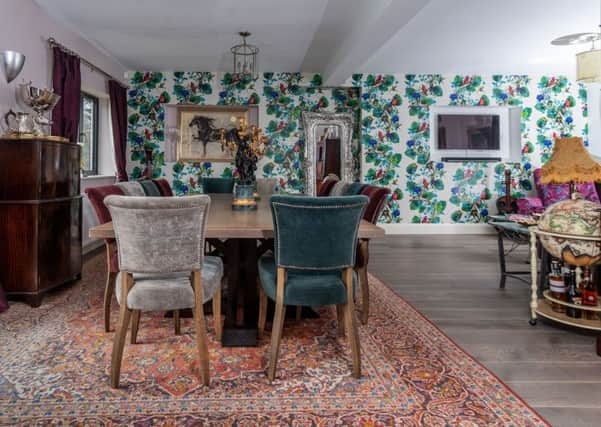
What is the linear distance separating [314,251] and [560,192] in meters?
5.80

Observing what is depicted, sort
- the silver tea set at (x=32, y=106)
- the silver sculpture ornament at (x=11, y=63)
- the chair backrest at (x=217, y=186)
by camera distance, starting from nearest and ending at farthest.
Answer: the silver sculpture ornament at (x=11, y=63)
the silver tea set at (x=32, y=106)
the chair backrest at (x=217, y=186)

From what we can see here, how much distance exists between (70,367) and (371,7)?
354 cm

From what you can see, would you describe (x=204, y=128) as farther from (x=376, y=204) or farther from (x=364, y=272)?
(x=364, y=272)

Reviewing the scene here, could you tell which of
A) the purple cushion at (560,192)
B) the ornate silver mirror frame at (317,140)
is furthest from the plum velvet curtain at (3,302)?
the purple cushion at (560,192)

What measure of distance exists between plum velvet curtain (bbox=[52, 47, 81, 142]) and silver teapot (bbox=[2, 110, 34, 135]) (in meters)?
0.52

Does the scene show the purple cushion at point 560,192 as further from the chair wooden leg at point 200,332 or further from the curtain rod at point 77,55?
the curtain rod at point 77,55

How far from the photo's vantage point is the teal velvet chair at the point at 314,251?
1771 mm

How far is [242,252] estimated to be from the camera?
2.71 m

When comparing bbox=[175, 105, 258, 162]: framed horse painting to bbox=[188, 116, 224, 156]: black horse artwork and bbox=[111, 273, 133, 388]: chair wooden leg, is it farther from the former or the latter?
bbox=[111, 273, 133, 388]: chair wooden leg

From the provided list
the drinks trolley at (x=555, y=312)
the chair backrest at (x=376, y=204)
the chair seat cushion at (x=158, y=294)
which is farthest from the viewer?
the chair backrest at (x=376, y=204)

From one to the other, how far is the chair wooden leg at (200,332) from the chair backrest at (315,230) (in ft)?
1.25

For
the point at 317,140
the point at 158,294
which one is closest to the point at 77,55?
the point at 317,140

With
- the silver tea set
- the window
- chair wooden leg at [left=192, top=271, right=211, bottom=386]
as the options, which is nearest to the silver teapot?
the silver tea set

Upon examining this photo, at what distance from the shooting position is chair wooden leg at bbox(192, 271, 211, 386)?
5.93 ft
